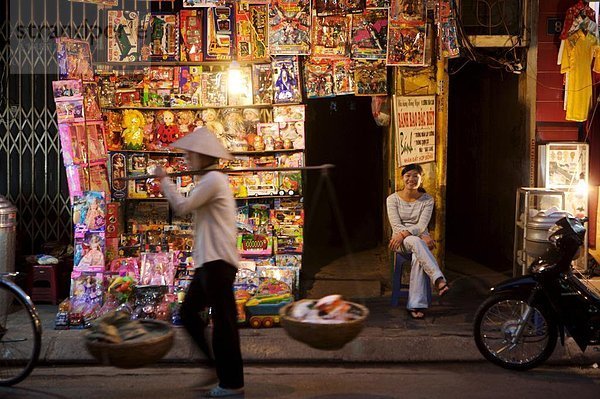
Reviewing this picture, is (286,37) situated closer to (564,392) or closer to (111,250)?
(111,250)

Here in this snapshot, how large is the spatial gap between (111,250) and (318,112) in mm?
4973

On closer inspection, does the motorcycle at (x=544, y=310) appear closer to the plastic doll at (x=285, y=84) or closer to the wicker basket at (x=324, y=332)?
the wicker basket at (x=324, y=332)

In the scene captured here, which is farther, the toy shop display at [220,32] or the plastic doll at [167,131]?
the plastic doll at [167,131]

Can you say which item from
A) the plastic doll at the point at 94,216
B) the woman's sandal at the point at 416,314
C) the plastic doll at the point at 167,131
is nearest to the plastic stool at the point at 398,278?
the woman's sandal at the point at 416,314

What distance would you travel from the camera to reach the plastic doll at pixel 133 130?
9.30 m

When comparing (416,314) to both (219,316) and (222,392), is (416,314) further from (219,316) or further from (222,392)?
(219,316)

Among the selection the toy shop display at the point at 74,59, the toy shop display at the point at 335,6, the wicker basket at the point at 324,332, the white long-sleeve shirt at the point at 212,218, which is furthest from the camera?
the toy shop display at the point at 335,6

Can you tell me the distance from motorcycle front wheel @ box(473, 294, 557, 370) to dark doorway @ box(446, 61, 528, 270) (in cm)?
344

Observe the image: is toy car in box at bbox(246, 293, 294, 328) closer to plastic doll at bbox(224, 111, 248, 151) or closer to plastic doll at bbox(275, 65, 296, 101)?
plastic doll at bbox(224, 111, 248, 151)

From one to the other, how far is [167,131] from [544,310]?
4.62m

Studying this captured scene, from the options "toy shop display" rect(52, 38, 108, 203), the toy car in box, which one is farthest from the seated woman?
"toy shop display" rect(52, 38, 108, 203)

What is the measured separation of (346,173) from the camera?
13.3 m

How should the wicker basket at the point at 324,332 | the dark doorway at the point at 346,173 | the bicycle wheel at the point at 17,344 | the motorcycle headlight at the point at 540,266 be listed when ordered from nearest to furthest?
the wicker basket at the point at 324,332, the bicycle wheel at the point at 17,344, the motorcycle headlight at the point at 540,266, the dark doorway at the point at 346,173

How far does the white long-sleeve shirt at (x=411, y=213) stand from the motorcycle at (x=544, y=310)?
1.78 meters
